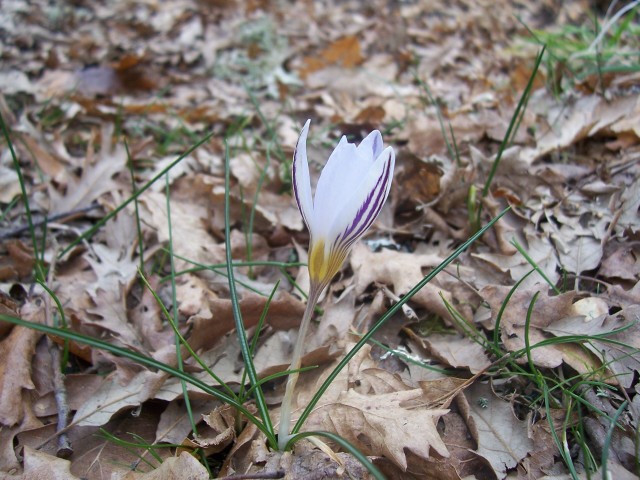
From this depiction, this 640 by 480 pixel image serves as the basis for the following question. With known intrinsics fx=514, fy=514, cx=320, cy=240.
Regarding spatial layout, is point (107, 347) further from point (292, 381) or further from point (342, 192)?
point (342, 192)

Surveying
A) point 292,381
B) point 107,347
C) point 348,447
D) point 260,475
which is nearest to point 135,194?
point 107,347

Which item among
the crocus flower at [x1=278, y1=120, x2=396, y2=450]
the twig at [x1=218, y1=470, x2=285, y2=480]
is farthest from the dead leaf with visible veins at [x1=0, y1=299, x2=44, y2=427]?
the crocus flower at [x1=278, y1=120, x2=396, y2=450]

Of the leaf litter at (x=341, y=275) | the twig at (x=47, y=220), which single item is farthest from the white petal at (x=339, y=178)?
the twig at (x=47, y=220)

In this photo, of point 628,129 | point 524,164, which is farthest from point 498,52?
point 524,164

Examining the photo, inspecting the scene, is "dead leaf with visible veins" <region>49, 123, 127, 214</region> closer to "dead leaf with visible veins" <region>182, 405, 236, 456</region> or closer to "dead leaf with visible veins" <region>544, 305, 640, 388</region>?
"dead leaf with visible veins" <region>182, 405, 236, 456</region>

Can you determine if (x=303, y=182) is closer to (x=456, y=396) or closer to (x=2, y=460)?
(x=456, y=396)

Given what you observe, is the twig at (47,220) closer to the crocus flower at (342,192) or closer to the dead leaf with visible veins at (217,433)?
the dead leaf with visible veins at (217,433)
